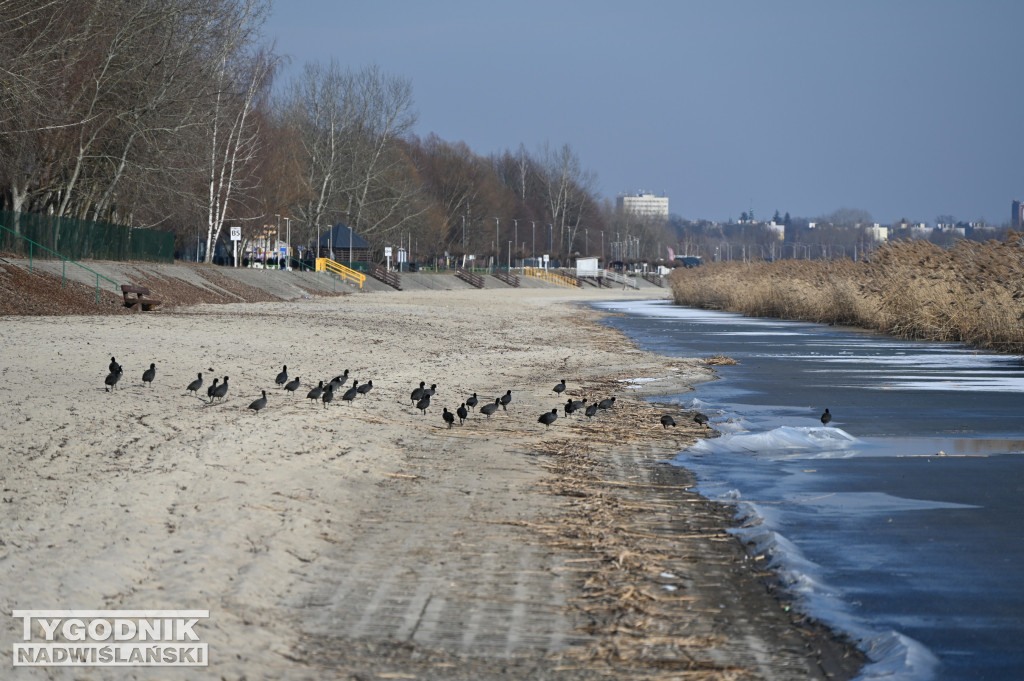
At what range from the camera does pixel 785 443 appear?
1297 centimetres

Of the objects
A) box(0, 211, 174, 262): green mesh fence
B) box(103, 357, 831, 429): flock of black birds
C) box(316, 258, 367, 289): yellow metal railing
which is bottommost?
box(103, 357, 831, 429): flock of black birds

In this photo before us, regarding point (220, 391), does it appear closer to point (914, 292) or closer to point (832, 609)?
point (832, 609)

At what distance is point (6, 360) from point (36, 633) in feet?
43.3

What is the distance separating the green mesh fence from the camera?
41.8m

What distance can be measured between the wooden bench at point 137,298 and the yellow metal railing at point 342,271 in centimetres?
5051

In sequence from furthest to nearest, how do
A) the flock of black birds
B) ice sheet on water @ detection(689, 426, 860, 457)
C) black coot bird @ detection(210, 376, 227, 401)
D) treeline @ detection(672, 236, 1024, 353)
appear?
treeline @ detection(672, 236, 1024, 353) → black coot bird @ detection(210, 376, 227, 401) → the flock of black birds → ice sheet on water @ detection(689, 426, 860, 457)

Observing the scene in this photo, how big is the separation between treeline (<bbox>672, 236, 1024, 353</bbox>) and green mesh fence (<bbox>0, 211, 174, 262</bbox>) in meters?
29.2

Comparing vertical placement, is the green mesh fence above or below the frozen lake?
above

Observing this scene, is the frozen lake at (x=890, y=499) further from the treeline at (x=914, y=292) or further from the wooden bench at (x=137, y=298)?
the wooden bench at (x=137, y=298)

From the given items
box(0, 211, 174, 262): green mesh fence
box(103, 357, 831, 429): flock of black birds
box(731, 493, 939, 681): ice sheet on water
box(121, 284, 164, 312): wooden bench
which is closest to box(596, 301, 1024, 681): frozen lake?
box(731, 493, 939, 681): ice sheet on water

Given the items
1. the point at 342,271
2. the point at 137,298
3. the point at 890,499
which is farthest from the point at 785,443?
the point at 342,271

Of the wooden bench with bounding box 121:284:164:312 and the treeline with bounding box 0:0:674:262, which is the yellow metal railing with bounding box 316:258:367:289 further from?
the wooden bench with bounding box 121:284:164:312

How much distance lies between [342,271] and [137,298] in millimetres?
57932

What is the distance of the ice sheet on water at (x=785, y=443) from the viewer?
12617 mm
